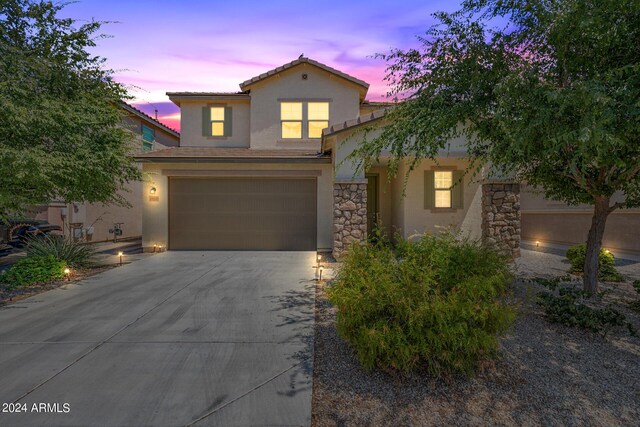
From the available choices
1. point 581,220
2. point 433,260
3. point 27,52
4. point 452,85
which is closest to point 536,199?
point 581,220

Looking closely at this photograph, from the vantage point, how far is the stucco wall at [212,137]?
15609 millimetres

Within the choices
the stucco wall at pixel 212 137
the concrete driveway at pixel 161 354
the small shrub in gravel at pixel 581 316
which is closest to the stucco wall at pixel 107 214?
the stucco wall at pixel 212 137

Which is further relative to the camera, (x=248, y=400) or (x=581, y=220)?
(x=581, y=220)

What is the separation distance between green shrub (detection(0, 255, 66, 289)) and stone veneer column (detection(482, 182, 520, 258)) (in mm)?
11728

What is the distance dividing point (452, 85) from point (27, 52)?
821cm

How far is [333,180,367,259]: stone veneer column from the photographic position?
10961 mm

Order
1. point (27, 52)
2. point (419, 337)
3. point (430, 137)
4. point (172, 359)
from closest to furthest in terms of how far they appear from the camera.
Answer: point (419, 337)
point (172, 359)
point (430, 137)
point (27, 52)

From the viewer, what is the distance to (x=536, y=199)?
1578 centimetres

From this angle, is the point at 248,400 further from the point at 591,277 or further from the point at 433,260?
the point at 591,277

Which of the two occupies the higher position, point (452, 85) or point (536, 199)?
point (452, 85)

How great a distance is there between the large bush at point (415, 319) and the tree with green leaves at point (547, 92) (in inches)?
78.6

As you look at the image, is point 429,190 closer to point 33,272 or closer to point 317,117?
point 317,117

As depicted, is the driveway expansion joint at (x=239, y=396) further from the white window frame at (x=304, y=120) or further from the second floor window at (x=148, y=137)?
the second floor window at (x=148, y=137)

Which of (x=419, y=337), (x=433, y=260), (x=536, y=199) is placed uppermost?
(x=536, y=199)
